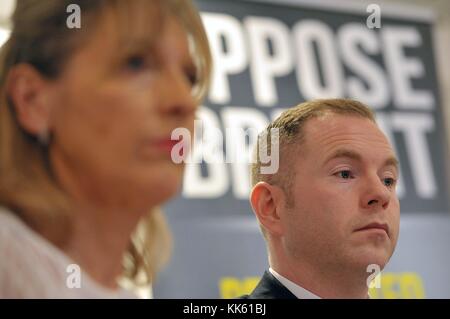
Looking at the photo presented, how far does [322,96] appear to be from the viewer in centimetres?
160

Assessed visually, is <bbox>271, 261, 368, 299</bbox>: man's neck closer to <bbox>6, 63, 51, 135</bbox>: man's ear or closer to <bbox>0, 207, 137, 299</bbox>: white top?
<bbox>0, 207, 137, 299</bbox>: white top

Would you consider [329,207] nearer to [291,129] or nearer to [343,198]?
[343,198]

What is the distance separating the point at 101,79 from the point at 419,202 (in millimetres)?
928

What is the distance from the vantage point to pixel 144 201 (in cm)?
95

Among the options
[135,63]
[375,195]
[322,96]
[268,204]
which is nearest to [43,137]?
[135,63]

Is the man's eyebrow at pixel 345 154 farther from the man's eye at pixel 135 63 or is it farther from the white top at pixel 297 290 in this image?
the man's eye at pixel 135 63

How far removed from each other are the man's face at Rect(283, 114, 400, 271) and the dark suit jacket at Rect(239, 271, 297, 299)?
57 mm

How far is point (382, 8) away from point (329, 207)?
69 cm

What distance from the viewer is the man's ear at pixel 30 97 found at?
0.92m

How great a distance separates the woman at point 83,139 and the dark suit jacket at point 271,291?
0.26 metres

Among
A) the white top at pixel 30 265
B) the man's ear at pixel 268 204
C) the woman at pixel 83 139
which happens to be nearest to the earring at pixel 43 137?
the woman at pixel 83 139
